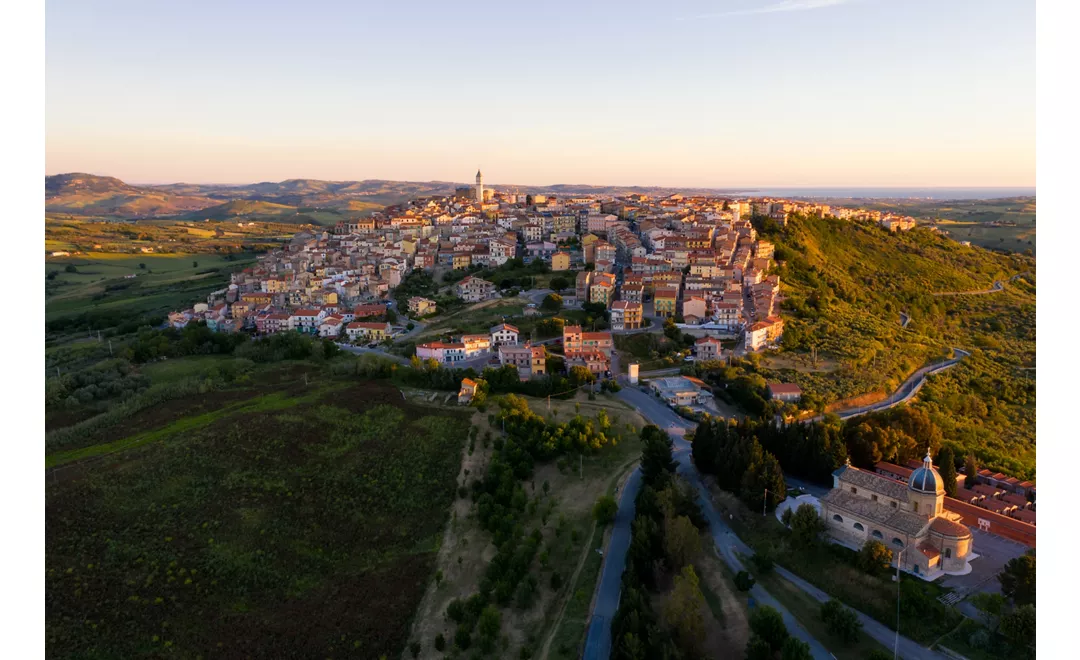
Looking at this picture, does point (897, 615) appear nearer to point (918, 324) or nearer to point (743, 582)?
point (743, 582)

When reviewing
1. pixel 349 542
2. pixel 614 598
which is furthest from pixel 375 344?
pixel 614 598

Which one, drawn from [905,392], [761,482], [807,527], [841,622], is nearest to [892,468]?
[761,482]

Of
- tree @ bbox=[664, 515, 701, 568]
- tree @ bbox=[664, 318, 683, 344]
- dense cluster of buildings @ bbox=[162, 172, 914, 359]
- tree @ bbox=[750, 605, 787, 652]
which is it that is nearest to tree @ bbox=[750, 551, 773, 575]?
tree @ bbox=[664, 515, 701, 568]

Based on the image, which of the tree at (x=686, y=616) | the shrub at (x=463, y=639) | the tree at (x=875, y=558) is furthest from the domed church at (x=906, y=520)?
the shrub at (x=463, y=639)

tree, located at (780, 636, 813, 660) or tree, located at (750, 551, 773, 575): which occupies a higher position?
tree, located at (750, 551, 773, 575)

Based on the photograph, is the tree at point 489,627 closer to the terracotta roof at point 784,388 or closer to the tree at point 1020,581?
the tree at point 1020,581

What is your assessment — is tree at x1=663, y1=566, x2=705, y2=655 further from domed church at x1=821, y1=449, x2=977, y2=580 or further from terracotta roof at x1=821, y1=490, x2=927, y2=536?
terracotta roof at x1=821, y1=490, x2=927, y2=536
